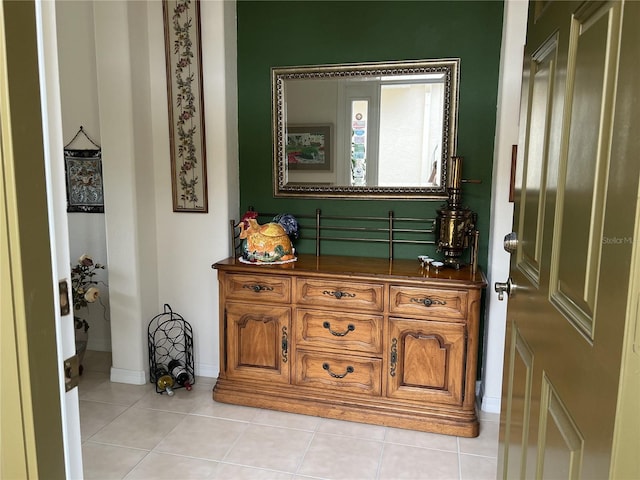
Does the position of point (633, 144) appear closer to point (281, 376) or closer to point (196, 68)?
point (281, 376)

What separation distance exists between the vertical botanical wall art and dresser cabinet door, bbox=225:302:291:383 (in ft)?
2.58

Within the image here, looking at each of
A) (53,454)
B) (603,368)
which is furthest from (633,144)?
(53,454)

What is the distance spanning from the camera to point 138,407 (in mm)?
2689

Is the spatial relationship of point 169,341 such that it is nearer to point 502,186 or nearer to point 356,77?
point 356,77

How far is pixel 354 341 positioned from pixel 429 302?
1.56 feet

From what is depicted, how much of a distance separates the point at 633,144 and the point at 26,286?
3.29 feet

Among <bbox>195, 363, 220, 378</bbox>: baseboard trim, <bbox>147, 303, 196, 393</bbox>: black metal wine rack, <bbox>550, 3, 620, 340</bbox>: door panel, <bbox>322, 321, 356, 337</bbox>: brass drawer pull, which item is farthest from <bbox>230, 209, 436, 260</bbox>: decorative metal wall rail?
<bbox>550, 3, 620, 340</bbox>: door panel

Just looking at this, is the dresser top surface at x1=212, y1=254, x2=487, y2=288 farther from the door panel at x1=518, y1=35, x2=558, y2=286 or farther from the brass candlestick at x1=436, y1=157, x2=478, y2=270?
the door panel at x1=518, y1=35, x2=558, y2=286

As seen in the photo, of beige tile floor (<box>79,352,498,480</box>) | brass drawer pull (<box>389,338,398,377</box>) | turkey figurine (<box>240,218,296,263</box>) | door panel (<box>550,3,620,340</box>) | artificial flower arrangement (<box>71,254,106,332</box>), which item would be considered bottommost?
beige tile floor (<box>79,352,498,480</box>)

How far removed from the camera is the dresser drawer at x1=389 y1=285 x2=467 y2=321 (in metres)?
2.33

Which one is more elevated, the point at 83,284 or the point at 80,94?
the point at 80,94

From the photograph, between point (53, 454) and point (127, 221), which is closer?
point (53, 454)

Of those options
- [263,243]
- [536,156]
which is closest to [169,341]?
[263,243]

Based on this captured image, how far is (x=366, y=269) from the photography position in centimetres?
252
